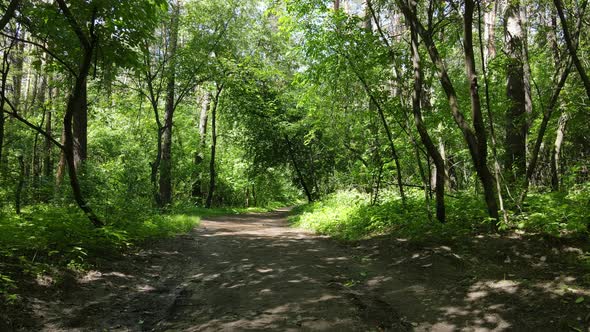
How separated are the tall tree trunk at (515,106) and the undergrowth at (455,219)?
798 millimetres

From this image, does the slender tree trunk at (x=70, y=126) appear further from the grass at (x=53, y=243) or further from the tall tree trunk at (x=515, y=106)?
the tall tree trunk at (x=515, y=106)

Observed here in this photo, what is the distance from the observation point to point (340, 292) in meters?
5.14

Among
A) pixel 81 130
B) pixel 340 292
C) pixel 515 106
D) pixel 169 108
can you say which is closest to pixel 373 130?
pixel 515 106

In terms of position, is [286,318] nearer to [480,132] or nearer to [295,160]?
[480,132]

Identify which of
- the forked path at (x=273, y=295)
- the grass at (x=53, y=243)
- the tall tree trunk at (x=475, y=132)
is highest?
the tall tree trunk at (x=475, y=132)

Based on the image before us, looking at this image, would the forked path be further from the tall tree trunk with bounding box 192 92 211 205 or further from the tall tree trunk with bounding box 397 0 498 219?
the tall tree trunk with bounding box 192 92 211 205

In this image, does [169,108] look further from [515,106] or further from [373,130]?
[515,106]

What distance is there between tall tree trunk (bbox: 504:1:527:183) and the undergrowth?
0.80 meters

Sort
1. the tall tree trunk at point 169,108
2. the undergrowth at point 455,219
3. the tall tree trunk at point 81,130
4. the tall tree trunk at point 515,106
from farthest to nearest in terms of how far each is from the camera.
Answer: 1. the tall tree trunk at point 169,108
2. the tall tree trunk at point 81,130
3. the tall tree trunk at point 515,106
4. the undergrowth at point 455,219

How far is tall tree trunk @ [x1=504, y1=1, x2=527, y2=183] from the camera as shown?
840 cm

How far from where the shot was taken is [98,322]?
4188 mm

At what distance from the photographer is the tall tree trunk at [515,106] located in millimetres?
8398

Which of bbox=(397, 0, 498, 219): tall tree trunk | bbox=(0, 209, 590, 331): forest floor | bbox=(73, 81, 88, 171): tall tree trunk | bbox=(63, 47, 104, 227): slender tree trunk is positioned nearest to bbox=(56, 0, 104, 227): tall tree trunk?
bbox=(63, 47, 104, 227): slender tree trunk


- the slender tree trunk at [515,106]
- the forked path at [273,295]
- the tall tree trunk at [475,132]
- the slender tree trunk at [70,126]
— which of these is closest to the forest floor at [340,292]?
the forked path at [273,295]
